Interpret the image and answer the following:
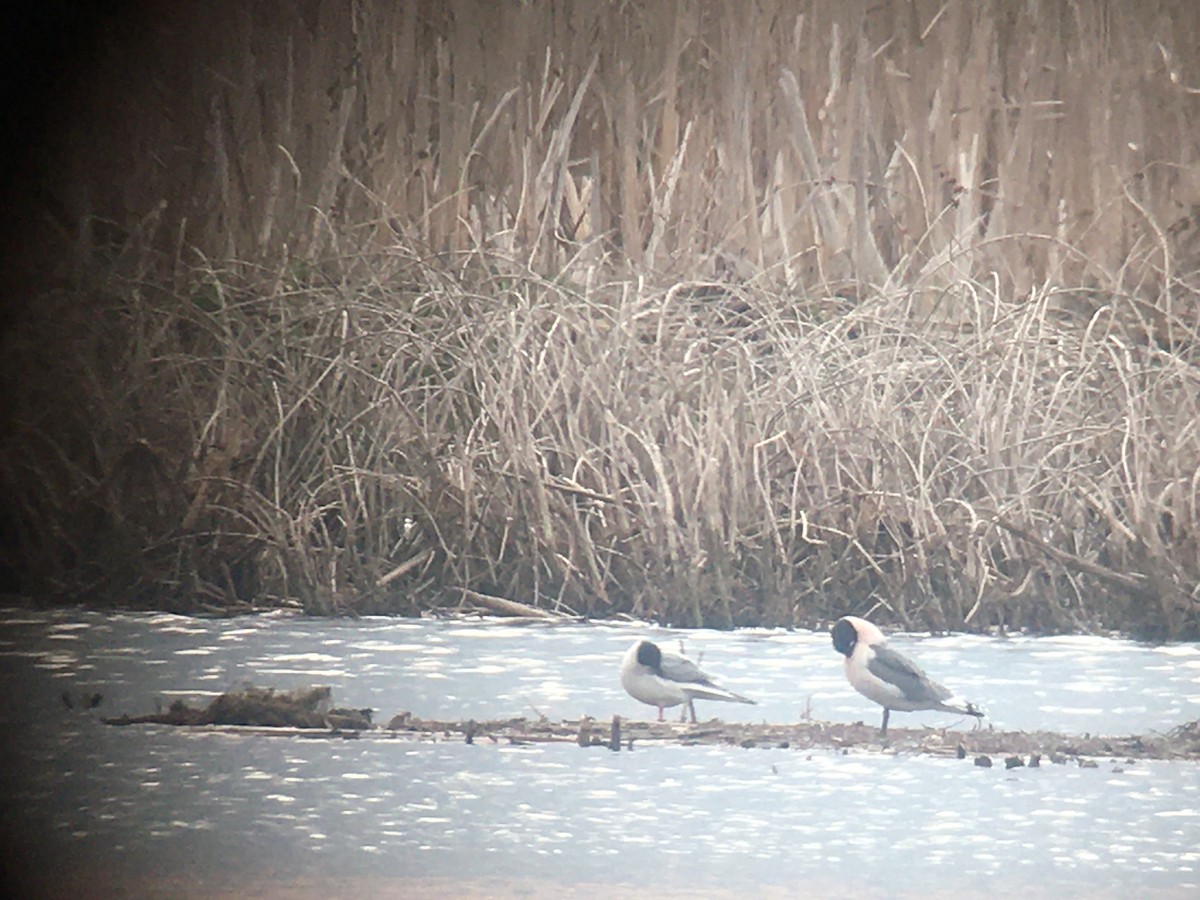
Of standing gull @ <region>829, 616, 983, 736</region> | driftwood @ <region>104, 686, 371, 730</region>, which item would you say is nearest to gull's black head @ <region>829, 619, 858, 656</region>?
standing gull @ <region>829, 616, 983, 736</region>

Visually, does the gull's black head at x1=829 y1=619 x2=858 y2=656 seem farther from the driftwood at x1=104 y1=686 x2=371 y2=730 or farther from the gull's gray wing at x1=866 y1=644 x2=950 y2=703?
the driftwood at x1=104 y1=686 x2=371 y2=730

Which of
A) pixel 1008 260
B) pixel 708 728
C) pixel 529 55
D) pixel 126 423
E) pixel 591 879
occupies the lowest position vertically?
pixel 591 879

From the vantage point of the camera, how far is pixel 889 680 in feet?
7.89

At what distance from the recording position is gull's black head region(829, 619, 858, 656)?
2471mm

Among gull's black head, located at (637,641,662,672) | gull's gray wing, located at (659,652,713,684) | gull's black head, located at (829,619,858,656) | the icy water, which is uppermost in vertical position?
gull's black head, located at (829,619,858,656)

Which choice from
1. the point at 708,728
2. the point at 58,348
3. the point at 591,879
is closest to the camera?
the point at 591,879

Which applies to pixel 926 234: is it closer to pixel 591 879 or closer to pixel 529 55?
pixel 529 55

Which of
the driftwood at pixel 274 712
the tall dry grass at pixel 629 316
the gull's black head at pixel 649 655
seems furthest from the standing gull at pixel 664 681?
the driftwood at pixel 274 712

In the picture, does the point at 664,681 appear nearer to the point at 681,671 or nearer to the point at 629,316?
the point at 681,671

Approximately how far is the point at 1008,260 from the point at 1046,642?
2.23 feet

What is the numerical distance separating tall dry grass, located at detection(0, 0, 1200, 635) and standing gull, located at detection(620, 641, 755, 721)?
0.17m

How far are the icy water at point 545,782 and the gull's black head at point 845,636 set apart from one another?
1.5 inches

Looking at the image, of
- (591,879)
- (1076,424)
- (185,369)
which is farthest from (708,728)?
(185,369)

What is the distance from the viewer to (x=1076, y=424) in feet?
8.82
